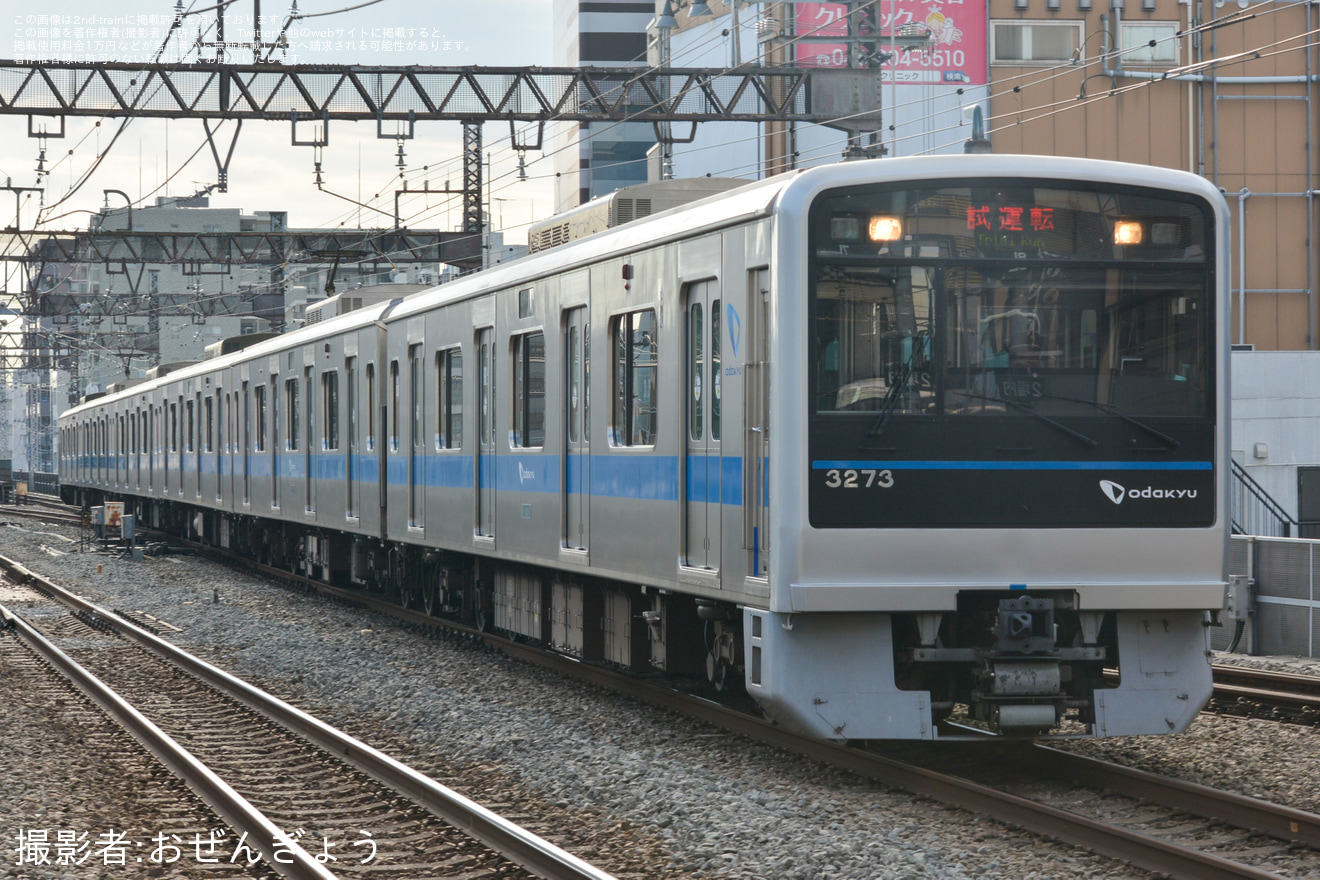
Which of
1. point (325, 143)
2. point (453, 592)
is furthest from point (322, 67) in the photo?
point (453, 592)

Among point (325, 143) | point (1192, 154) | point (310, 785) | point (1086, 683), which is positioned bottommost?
point (310, 785)

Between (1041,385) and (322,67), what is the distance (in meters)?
13.6

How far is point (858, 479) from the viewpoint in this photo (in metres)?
7.74

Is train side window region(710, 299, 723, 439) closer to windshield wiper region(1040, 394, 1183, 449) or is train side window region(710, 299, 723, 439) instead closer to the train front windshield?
the train front windshield

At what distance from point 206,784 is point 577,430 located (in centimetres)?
362

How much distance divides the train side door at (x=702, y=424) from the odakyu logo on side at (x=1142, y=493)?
1963 mm

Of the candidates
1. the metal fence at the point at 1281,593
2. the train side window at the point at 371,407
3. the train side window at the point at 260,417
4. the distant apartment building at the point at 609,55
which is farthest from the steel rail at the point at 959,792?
the distant apartment building at the point at 609,55

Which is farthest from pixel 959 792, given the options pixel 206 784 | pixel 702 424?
pixel 206 784

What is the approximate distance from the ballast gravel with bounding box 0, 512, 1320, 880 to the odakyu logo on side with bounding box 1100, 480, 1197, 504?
1.37 meters

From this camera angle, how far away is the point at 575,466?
36.1 ft

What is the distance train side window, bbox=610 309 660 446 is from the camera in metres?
9.62

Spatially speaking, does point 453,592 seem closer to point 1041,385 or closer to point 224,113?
point 224,113

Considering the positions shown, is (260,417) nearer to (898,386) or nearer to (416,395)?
(416,395)

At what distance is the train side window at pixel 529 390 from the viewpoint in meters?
11.6
